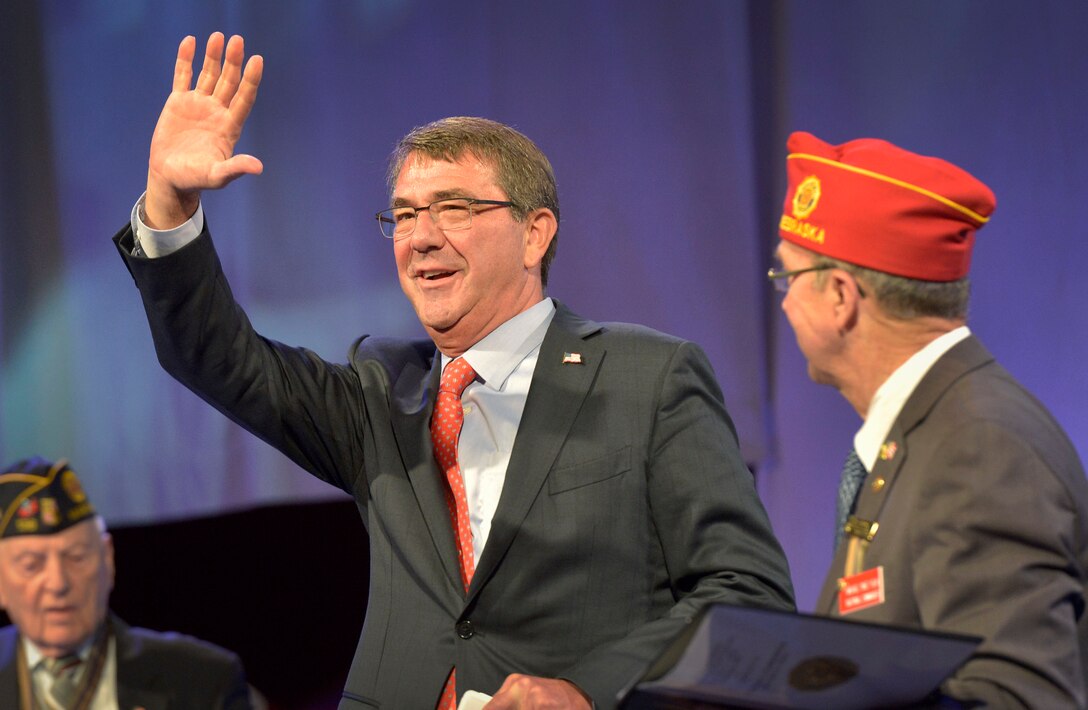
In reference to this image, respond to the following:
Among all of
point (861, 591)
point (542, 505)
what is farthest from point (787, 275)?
point (542, 505)

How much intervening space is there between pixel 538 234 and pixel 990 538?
1300 mm

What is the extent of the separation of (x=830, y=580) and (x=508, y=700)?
1.96ft

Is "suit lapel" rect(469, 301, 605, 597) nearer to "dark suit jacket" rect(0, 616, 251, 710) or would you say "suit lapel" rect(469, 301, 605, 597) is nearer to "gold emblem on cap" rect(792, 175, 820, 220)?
"dark suit jacket" rect(0, 616, 251, 710)

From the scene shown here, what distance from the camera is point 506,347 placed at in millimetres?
2459

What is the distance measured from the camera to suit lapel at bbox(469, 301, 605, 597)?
224 cm

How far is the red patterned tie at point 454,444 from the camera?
2305 mm

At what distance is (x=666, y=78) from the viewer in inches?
157

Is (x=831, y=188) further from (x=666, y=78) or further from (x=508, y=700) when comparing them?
(x=666, y=78)

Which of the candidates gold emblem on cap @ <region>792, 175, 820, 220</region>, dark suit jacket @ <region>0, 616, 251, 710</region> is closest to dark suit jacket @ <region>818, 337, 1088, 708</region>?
gold emblem on cap @ <region>792, 175, 820, 220</region>

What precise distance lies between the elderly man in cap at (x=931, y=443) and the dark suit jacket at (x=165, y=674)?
0.79 metres

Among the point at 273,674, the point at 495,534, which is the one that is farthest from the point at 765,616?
the point at 273,674

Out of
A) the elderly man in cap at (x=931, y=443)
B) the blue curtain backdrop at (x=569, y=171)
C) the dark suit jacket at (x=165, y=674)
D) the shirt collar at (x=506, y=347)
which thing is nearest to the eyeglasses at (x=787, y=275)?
the elderly man in cap at (x=931, y=443)

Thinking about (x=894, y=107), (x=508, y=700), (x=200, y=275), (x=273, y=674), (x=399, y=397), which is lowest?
(x=273, y=674)

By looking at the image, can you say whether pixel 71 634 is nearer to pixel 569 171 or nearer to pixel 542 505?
pixel 542 505
